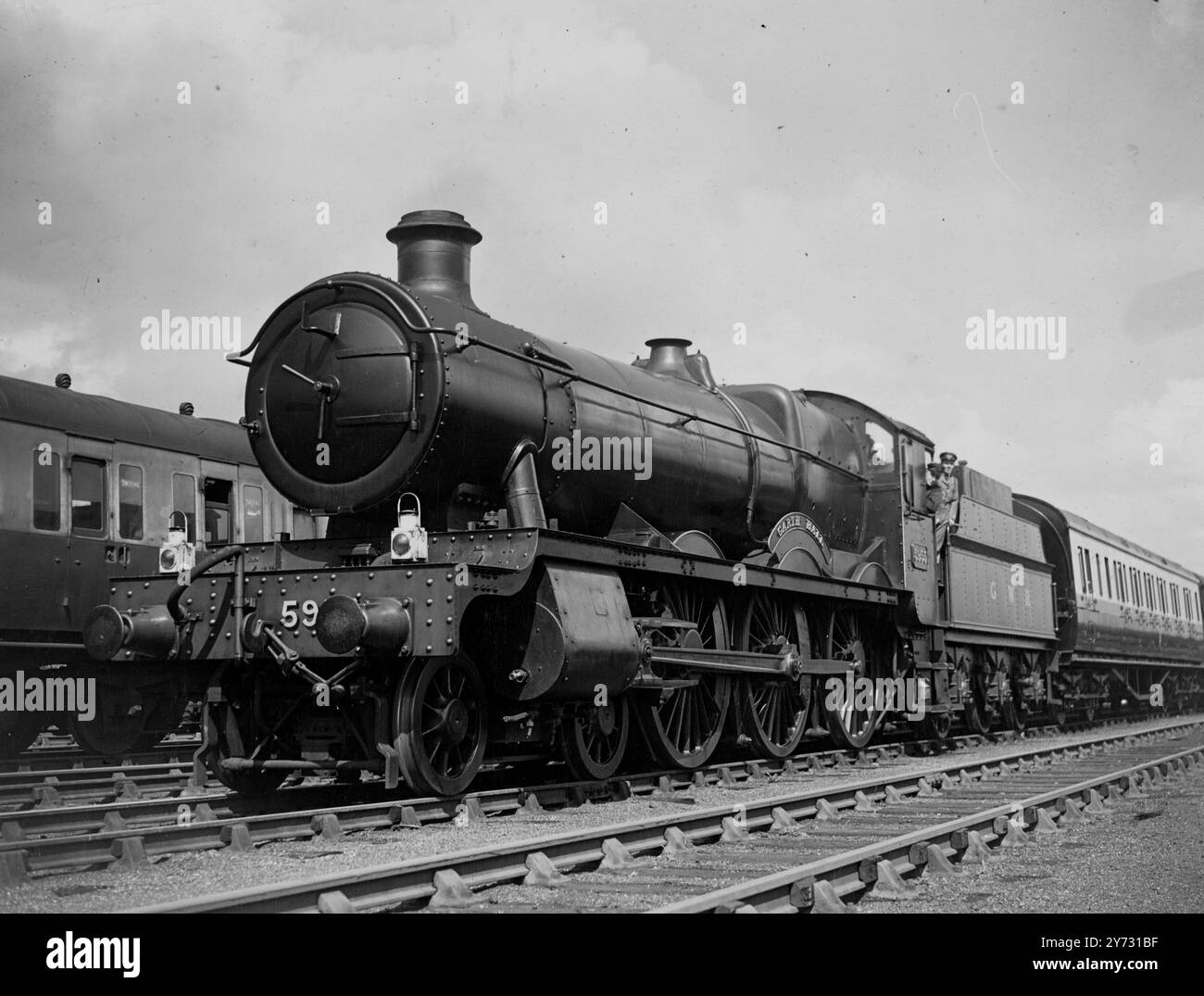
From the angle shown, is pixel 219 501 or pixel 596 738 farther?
pixel 219 501

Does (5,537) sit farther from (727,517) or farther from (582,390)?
(727,517)

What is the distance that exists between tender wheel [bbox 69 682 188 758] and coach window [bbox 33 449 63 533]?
1586mm

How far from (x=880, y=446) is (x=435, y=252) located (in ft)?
22.3

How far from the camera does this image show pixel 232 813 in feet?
25.9

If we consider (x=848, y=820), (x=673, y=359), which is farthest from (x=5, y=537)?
(x=848, y=820)

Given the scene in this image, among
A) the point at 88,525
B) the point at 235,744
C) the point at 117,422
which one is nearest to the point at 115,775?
the point at 88,525

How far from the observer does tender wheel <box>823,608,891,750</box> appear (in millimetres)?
12586

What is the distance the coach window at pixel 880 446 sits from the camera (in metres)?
13.9

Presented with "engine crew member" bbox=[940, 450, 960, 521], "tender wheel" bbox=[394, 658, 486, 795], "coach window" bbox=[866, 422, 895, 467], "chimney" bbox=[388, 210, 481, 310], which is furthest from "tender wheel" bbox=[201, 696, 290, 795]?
"engine crew member" bbox=[940, 450, 960, 521]

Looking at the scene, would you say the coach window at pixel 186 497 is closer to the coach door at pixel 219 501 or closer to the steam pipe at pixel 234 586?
the coach door at pixel 219 501

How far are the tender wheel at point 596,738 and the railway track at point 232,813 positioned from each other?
217mm

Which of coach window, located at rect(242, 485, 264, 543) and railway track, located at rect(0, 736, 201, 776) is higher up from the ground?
coach window, located at rect(242, 485, 264, 543)

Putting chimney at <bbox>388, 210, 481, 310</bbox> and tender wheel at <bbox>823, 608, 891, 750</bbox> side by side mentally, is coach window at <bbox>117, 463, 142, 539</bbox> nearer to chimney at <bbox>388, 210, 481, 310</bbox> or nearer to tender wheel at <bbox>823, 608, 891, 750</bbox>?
chimney at <bbox>388, 210, 481, 310</bbox>

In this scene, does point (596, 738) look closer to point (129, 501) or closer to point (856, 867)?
point (856, 867)
